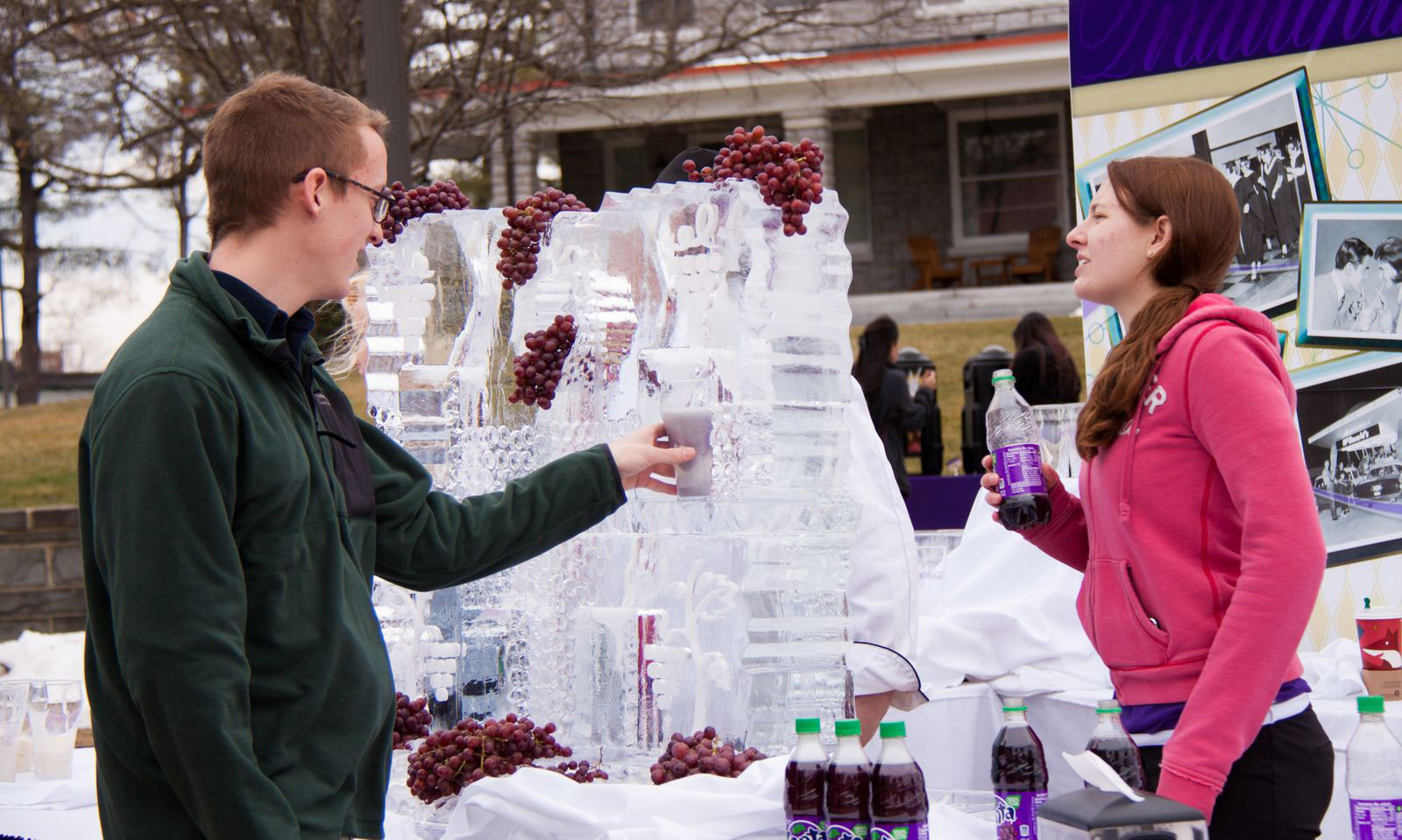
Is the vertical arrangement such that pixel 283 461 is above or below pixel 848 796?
above

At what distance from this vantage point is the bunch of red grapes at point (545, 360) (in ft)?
8.87

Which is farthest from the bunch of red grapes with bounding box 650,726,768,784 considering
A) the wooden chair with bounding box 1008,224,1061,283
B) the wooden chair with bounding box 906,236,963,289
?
the wooden chair with bounding box 906,236,963,289

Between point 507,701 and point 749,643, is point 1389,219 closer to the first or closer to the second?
point 749,643

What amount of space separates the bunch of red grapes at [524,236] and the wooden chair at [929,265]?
1591 centimetres

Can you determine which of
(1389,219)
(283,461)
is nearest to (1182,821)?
(283,461)

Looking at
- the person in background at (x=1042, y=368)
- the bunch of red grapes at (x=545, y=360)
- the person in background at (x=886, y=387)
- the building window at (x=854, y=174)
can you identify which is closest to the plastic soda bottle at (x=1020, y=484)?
the bunch of red grapes at (x=545, y=360)

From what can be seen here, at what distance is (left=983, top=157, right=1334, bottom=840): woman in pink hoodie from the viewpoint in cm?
183

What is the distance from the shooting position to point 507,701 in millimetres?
2887

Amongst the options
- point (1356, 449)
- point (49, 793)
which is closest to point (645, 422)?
point (49, 793)

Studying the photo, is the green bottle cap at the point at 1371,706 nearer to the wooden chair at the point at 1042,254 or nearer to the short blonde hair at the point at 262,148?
the short blonde hair at the point at 262,148

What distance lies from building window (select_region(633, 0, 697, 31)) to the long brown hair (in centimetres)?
726

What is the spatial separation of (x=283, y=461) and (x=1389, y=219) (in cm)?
333

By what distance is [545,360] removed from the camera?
8.89 feet

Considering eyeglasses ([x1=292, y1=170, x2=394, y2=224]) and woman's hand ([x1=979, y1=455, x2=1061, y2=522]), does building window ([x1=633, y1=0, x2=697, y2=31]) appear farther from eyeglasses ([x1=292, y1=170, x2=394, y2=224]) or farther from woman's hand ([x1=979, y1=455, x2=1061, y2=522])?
eyeglasses ([x1=292, y1=170, x2=394, y2=224])
